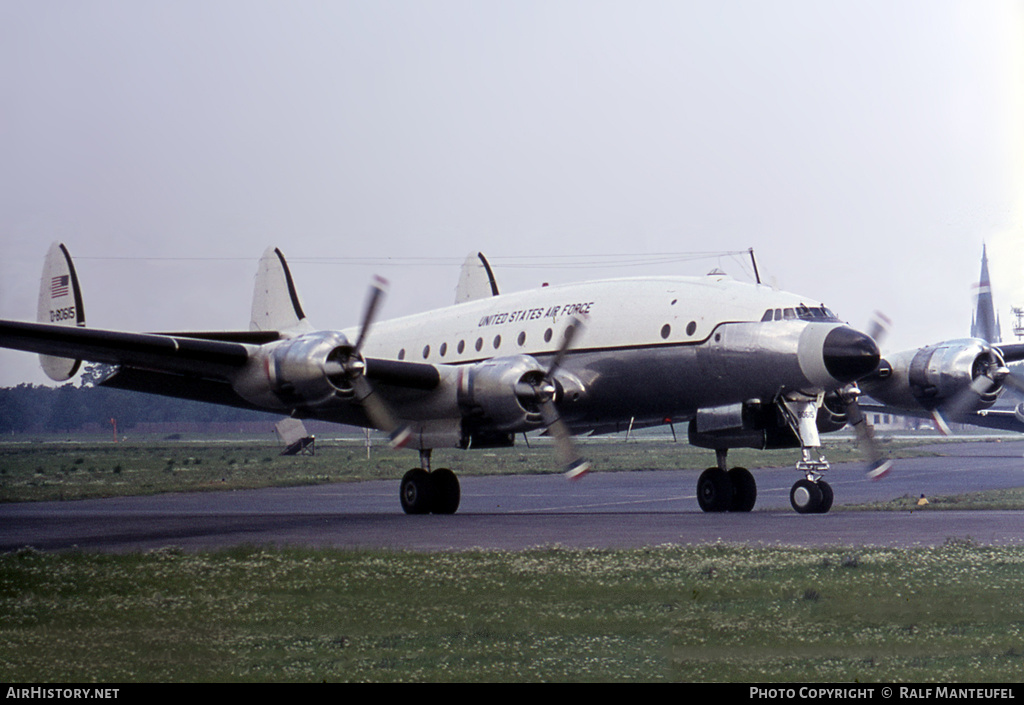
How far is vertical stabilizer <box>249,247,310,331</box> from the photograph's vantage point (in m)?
29.2

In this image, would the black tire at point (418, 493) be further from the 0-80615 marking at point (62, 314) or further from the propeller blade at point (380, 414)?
the 0-80615 marking at point (62, 314)

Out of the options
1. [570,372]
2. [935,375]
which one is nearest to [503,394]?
[570,372]

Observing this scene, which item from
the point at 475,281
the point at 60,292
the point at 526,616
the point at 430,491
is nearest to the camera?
the point at 526,616

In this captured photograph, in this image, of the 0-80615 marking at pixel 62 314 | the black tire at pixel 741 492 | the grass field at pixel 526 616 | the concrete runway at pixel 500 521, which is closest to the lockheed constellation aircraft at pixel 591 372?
the black tire at pixel 741 492

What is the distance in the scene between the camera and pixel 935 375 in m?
22.2

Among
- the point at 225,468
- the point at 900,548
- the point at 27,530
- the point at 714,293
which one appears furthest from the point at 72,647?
the point at 225,468

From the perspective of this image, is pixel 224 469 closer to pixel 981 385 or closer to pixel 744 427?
pixel 744 427

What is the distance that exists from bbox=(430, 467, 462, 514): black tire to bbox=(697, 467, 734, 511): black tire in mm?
5226

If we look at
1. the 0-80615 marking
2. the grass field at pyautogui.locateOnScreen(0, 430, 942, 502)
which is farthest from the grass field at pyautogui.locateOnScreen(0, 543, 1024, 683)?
the grass field at pyautogui.locateOnScreen(0, 430, 942, 502)

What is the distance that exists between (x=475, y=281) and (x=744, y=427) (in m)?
9.34

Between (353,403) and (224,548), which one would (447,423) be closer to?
(353,403)

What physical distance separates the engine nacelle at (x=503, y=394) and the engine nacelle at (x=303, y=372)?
2.96 m

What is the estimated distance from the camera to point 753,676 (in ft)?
24.6

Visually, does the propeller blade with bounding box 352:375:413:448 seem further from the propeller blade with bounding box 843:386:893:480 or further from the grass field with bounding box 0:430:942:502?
the grass field with bounding box 0:430:942:502
